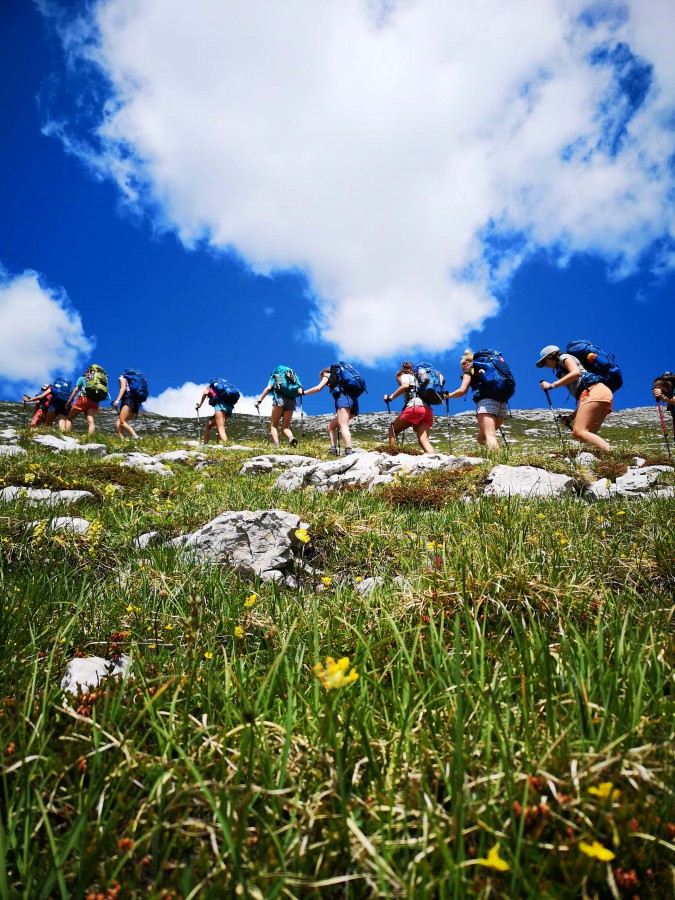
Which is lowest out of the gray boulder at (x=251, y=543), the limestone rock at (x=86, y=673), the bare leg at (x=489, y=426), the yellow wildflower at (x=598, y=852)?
the yellow wildflower at (x=598, y=852)

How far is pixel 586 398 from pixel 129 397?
62.4 feet

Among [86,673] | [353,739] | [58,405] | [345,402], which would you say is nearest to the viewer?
[353,739]

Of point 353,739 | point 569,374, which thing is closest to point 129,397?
point 569,374

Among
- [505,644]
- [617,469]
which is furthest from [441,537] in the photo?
[617,469]

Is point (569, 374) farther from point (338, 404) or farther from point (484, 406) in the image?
point (338, 404)

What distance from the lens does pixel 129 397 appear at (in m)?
21.1

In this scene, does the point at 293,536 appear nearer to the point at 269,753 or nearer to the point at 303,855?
the point at 269,753

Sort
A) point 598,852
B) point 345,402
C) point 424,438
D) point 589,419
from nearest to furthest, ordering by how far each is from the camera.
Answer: point 598,852, point 589,419, point 424,438, point 345,402

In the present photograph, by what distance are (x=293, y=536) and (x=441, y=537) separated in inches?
58.9

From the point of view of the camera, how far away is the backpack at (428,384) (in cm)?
1426

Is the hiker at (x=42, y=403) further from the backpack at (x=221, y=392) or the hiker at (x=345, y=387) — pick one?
the hiker at (x=345, y=387)

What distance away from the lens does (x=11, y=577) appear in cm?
342

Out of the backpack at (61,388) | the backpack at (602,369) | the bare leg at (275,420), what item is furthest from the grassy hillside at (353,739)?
the backpack at (61,388)

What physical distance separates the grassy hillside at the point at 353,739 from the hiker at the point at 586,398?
809 centimetres
